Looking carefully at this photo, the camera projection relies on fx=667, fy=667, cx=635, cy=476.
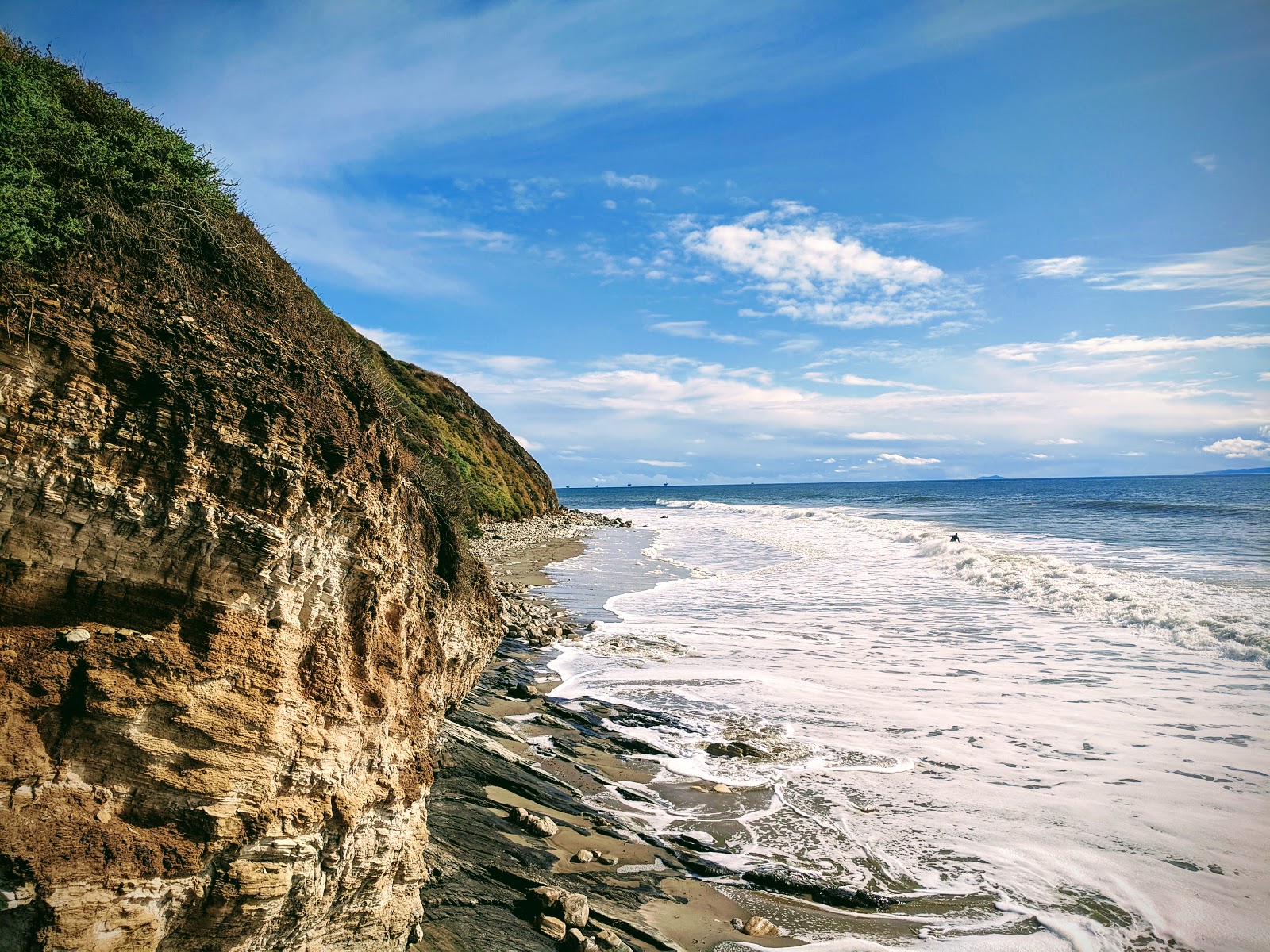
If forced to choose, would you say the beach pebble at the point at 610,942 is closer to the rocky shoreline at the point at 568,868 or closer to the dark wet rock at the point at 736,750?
the rocky shoreline at the point at 568,868

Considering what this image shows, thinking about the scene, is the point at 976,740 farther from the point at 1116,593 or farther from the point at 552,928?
the point at 1116,593

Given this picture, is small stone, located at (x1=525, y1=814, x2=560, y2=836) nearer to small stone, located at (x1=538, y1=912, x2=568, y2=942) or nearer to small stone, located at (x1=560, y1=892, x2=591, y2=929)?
small stone, located at (x1=560, y1=892, x2=591, y2=929)

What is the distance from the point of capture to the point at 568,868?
6.78 meters

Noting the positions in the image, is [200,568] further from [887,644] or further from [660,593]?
[660,593]

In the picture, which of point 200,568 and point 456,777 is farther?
point 456,777

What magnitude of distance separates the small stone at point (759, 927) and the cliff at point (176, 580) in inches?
119

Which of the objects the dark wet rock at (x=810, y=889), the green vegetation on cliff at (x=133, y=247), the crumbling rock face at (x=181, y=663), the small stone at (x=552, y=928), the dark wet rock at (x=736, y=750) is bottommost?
the dark wet rock at (x=810, y=889)

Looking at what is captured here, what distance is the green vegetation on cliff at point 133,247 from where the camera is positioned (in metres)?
4.12

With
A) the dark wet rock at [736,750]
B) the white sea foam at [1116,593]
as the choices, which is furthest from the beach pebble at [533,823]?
the white sea foam at [1116,593]

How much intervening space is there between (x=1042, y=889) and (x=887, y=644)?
953cm

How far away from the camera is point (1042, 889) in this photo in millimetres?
6988

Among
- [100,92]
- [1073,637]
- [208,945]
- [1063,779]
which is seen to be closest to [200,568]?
[208,945]

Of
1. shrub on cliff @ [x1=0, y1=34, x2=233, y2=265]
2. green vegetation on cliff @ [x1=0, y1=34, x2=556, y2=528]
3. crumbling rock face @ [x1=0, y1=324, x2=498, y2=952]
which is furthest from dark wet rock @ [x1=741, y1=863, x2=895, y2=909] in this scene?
shrub on cliff @ [x1=0, y1=34, x2=233, y2=265]

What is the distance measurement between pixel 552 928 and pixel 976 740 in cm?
794
